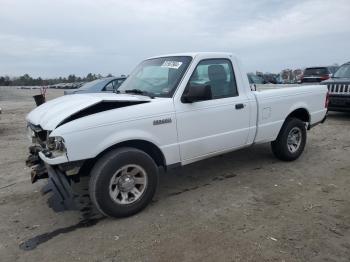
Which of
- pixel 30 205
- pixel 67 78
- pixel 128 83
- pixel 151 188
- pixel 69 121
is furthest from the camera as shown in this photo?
pixel 67 78

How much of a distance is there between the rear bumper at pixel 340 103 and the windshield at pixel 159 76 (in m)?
7.40

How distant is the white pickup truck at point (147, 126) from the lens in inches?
156

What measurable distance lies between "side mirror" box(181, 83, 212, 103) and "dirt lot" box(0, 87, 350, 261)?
4.35ft

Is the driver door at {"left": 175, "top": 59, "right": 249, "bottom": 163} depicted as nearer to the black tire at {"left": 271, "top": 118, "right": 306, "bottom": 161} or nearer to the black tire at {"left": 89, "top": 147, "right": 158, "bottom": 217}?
the black tire at {"left": 89, "top": 147, "right": 158, "bottom": 217}

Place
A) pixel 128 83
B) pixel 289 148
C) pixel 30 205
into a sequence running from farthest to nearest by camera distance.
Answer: pixel 289 148
pixel 128 83
pixel 30 205

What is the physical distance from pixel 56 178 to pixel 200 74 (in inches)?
91.9

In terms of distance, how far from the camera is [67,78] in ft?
243

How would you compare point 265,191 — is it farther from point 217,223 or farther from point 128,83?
point 128,83

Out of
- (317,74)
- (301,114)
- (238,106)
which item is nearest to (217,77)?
(238,106)

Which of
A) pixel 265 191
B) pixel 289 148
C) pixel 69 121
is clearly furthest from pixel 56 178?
pixel 289 148

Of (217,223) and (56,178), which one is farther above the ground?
(56,178)

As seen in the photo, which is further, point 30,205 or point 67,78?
point 67,78

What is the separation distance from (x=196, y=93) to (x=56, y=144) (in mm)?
1754

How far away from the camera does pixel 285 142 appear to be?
20.3 ft
